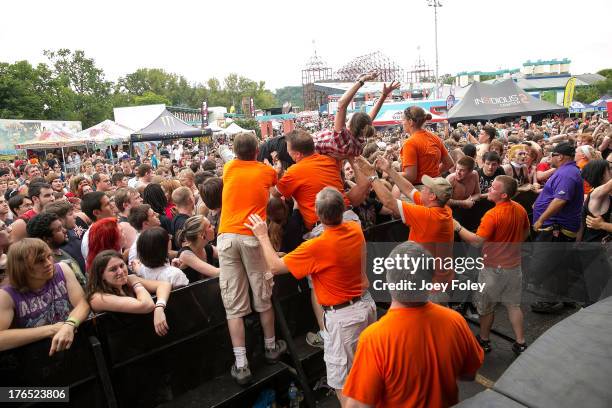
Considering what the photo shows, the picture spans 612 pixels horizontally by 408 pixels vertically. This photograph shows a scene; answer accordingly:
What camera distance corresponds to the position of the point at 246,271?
131 inches

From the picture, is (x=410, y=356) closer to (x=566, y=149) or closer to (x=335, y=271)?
(x=335, y=271)

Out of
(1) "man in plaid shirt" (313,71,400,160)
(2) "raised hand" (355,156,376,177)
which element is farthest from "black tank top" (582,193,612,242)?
(1) "man in plaid shirt" (313,71,400,160)

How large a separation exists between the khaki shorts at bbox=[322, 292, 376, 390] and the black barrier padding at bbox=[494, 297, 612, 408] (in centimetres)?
128

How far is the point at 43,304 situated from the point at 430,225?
119 inches

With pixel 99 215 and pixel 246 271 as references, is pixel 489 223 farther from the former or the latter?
pixel 99 215

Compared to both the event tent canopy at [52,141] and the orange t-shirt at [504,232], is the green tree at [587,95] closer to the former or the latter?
the event tent canopy at [52,141]

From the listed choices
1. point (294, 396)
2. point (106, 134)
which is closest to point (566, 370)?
point (294, 396)

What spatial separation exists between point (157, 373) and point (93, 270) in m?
0.94

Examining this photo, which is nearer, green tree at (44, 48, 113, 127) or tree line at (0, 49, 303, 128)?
tree line at (0, 49, 303, 128)

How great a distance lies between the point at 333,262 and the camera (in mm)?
2768

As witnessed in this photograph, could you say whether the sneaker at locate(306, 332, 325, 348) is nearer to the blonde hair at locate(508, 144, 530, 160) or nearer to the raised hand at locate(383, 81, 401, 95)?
the raised hand at locate(383, 81, 401, 95)


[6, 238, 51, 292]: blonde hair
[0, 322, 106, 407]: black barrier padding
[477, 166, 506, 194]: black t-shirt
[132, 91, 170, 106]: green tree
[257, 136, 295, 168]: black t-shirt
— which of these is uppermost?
[132, 91, 170, 106]: green tree

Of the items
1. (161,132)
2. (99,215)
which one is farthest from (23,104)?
(99,215)

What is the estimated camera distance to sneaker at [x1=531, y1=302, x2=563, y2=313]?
5090mm
